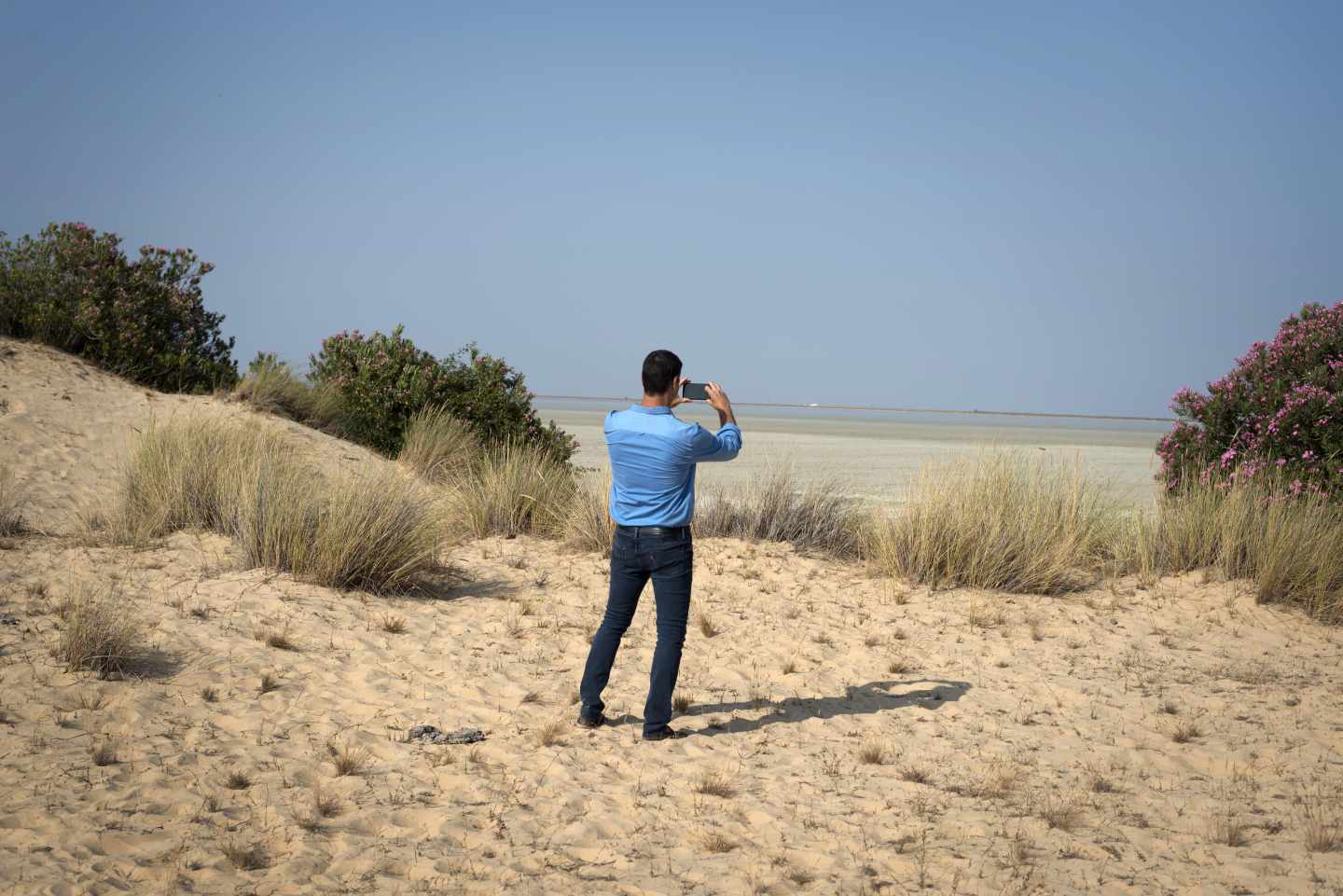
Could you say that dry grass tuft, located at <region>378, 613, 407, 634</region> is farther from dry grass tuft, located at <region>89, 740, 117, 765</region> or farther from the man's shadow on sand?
dry grass tuft, located at <region>89, 740, 117, 765</region>

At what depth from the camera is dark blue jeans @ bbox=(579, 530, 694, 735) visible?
511cm

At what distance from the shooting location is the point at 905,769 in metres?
5.20

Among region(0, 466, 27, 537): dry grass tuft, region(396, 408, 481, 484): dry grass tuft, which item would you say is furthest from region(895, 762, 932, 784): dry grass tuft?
region(396, 408, 481, 484): dry grass tuft

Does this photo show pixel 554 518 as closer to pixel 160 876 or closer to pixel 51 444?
pixel 51 444

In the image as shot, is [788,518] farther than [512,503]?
No

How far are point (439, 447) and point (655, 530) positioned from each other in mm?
9443

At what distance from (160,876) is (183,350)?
12.9 meters

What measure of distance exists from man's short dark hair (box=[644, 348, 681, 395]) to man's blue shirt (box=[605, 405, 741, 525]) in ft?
0.38

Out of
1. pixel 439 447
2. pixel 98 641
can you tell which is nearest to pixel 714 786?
pixel 98 641

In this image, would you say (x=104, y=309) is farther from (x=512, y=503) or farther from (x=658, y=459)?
(x=658, y=459)

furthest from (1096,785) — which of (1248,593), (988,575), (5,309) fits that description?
(5,309)

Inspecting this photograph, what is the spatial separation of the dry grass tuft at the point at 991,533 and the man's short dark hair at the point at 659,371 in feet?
16.0

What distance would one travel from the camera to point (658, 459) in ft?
16.5

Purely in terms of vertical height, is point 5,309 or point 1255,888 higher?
point 5,309
